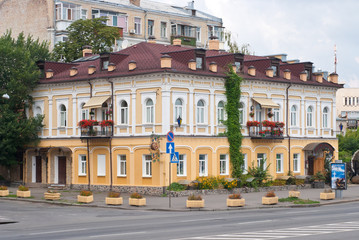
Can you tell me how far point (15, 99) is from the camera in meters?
58.2

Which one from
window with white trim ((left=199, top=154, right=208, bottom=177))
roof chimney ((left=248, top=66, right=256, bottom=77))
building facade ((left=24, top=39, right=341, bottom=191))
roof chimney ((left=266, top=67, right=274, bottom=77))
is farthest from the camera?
roof chimney ((left=266, top=67, right=274, bottom=77))

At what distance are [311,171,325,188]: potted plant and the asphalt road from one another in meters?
19.5

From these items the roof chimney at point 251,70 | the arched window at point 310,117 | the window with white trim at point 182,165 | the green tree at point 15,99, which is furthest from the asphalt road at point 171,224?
the arched window at point 310,117

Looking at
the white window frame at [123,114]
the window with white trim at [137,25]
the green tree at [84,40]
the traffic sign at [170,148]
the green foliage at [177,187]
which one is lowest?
the green foliage at [177,187]

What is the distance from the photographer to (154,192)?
166 feet

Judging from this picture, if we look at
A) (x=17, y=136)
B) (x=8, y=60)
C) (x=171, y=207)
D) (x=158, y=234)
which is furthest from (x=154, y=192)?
(x=158, y=234)

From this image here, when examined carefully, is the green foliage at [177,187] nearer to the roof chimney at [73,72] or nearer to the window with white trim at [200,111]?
the window with white trim at [200,111]

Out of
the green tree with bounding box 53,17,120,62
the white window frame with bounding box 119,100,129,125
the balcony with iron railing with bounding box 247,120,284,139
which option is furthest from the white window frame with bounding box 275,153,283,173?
the green tree with bounding box 53,17,120,62

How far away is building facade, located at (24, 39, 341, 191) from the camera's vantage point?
51688 mm

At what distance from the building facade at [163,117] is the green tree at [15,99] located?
3.07 feet

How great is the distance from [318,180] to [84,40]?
28257mm

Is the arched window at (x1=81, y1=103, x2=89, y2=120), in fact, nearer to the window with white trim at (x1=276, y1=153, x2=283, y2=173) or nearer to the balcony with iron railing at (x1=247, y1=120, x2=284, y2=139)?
the balcony with iron railing at (x1=247, y1=120, x2=284, y2=139)

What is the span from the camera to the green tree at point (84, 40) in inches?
2911

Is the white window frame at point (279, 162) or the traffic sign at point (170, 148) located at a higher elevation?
the traffic sign at point (170, 148)
